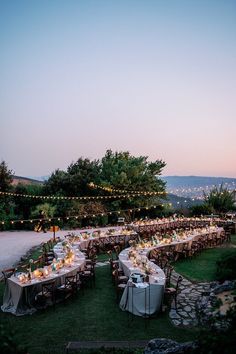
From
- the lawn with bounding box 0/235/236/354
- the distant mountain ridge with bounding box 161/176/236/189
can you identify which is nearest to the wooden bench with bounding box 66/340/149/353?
the lawn with bounding box 0/235/236/354

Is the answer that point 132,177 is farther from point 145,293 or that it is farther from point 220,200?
point 145,293

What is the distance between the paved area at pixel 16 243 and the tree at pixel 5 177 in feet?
14.6

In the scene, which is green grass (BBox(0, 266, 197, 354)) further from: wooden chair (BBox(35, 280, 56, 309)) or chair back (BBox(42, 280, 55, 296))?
chair back (BBox(42, 280, 55, 296))

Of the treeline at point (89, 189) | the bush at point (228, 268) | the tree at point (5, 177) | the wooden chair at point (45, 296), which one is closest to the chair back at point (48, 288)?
the wooden chair at point (45, 296)

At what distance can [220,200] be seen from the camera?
94.7ft

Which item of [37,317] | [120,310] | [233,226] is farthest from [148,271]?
[233,226]

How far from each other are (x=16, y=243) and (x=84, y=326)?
43.7 ft

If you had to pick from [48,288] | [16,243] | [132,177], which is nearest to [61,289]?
[48,288]

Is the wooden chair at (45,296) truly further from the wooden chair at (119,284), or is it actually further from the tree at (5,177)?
the tree at (5,177)

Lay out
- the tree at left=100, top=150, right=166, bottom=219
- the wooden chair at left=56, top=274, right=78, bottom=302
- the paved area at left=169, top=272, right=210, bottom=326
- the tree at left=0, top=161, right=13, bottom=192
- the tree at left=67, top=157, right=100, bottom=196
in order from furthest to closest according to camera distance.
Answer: the tree at left=67, top=157, right=100, bottom=196 → the tree at left=100, top=150, right=166, bottom=219 → the tree at left=0, top=161, right=13, bottom=192 → the wooden chair at left=56, top=274, right=78, bottom=302 → the paved area at left=169, top=272, right=210, bottom=326

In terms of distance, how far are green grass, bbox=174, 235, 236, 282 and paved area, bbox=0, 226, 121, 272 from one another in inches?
324

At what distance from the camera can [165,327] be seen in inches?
329

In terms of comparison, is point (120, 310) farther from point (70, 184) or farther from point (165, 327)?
point (70, 184)

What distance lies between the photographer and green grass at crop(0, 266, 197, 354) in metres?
7.78
